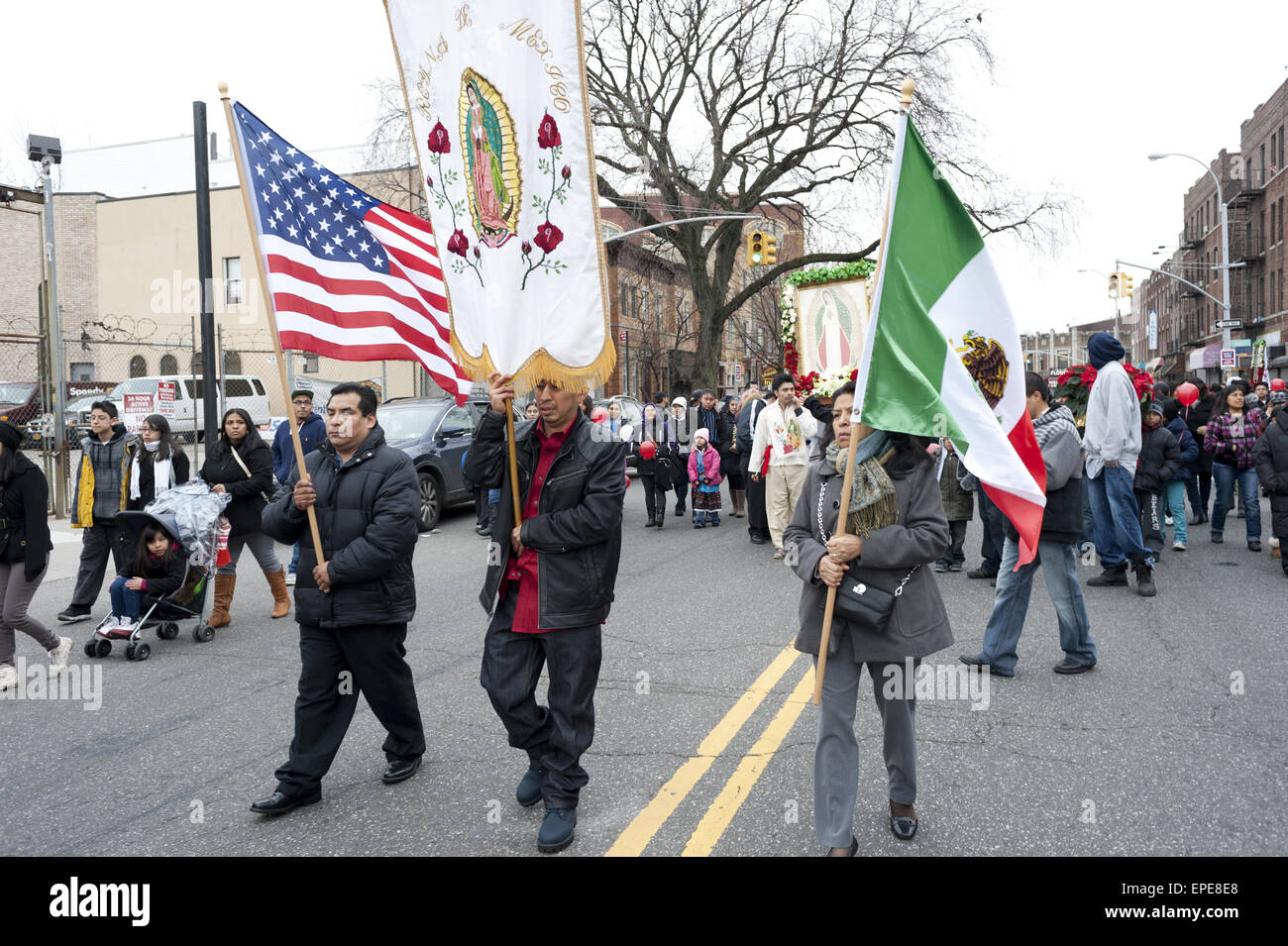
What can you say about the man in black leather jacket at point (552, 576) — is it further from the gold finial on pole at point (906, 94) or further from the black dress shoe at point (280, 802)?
the gold finial on pole at point (906, 94)

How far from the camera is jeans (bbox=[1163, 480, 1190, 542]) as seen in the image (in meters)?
10.9

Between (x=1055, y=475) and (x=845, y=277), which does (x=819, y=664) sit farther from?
(x=845, y=277)

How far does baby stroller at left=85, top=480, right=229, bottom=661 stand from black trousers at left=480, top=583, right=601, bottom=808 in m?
4.23

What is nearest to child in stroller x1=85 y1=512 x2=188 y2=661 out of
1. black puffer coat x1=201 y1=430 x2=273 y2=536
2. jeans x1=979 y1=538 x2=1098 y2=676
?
black puffer coat x1=201 y1=430 x2=273 y2=536

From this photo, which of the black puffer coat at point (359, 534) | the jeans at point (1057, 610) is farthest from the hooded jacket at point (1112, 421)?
the black puffer coat at point (359, 534)

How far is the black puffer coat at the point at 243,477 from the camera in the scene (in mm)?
8156

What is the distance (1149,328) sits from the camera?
258ft

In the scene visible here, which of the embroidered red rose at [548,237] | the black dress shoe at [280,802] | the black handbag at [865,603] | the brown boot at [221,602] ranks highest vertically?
the embroidered red rose at [548,237]

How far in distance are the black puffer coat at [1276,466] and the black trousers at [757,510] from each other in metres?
5.26

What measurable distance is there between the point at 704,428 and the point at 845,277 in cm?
291

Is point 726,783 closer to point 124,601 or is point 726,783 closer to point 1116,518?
point 124,601

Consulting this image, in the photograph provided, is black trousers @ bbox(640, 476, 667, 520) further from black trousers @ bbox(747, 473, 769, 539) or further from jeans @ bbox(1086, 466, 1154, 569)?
jeans @ bbox(1086, 466, 1154, 569)

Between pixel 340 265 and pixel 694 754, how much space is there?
325 cm

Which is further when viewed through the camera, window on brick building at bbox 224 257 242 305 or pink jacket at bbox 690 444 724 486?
window on brick building at bbox 224 257 242 305
